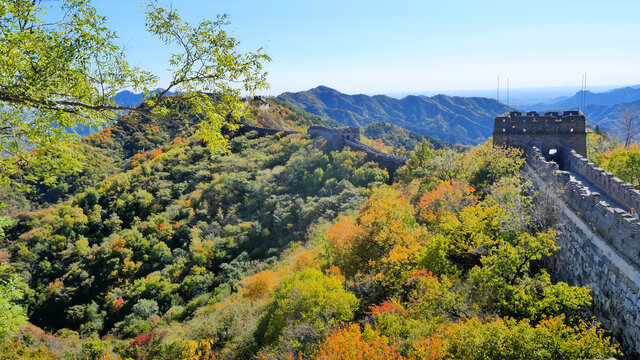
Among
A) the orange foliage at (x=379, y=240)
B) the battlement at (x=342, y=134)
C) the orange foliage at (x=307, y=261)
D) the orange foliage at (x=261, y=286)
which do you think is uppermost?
the battlement at (x=342, y=134)

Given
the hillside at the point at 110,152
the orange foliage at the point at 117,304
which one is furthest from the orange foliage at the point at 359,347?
the hillside at the point at 110,152

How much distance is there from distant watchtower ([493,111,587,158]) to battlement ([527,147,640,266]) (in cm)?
328

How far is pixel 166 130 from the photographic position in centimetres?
8575

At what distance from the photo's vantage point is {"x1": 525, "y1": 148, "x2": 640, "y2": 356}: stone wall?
9086 millimetres

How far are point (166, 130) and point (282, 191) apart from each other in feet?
173

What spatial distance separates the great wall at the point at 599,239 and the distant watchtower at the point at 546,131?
1.59 m

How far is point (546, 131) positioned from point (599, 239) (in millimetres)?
12465

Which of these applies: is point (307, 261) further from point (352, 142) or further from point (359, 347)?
point (352, 142)

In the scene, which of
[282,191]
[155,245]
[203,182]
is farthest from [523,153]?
[203,182]

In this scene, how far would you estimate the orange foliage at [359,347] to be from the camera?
419 inches

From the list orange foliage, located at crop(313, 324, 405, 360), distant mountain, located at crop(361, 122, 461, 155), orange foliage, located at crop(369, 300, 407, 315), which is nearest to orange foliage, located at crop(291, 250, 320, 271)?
orange foliage, located at crop(369, 300, 407, 315)

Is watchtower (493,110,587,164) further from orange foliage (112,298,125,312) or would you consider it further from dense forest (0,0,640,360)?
orange foliage (112,298,125,312)

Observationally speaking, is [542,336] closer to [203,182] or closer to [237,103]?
[237,103]

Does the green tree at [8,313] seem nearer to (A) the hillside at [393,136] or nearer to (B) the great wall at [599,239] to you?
(B) the great wall at [599,239]
